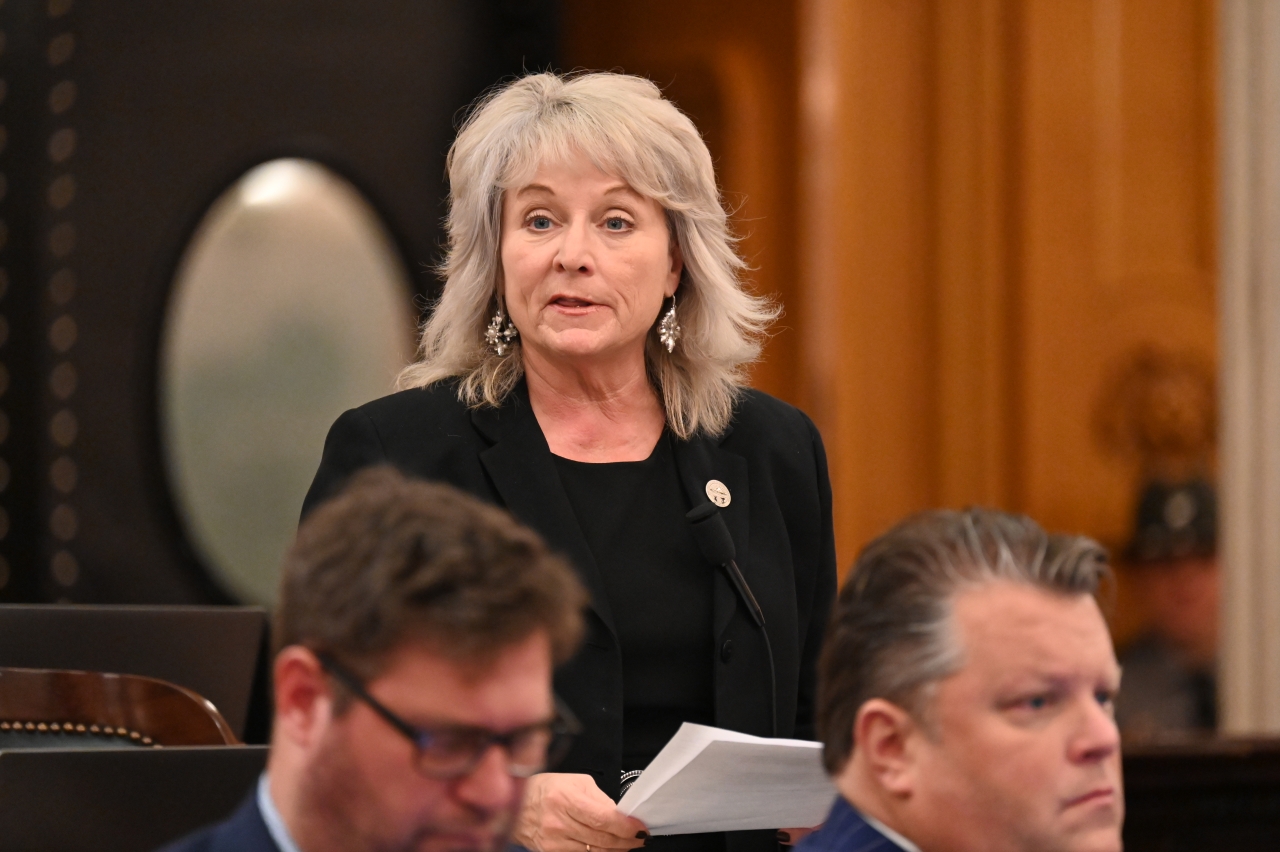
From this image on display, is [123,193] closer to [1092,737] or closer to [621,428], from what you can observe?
[621,428]

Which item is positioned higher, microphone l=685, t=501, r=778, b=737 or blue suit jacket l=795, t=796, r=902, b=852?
microphone l=685, t=501, r=778, b=737

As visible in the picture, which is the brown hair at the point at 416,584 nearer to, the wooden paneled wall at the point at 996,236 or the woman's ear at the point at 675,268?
the woman's ear at the point at 675,268

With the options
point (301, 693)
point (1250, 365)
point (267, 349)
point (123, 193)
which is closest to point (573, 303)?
point (301, 693)

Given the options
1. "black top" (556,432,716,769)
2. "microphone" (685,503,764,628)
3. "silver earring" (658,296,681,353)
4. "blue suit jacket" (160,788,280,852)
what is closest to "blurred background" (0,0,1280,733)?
"silver earring" (658,296,681,353)

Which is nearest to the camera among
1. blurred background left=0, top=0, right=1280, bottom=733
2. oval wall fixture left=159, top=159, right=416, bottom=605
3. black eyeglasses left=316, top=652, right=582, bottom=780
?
black eyeglasses left=316, top=652, right=582, bottom=780

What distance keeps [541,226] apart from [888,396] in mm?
2788

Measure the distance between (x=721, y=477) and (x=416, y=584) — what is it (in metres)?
1.23

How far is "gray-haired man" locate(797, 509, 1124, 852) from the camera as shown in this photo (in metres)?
1.53

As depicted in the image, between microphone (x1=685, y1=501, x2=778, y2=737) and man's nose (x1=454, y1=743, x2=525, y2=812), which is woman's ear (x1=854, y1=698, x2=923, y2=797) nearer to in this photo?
man's nose (x1=454, y1=743, x2=525, y2=812)

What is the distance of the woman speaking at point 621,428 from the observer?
7.35ft

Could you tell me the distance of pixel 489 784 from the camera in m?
1.23

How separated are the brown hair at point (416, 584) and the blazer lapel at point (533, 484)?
93 cm

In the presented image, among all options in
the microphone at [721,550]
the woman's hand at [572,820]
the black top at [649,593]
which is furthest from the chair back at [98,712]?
the microphone at [721,550]

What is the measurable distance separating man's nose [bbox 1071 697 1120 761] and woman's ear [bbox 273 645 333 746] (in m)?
0.70
